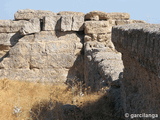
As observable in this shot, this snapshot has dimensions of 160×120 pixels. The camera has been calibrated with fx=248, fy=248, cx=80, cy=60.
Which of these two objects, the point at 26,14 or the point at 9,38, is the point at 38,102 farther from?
the point at 26,14

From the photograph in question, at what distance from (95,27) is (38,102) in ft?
12.7

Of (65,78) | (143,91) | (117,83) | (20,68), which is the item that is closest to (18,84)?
(20,68)

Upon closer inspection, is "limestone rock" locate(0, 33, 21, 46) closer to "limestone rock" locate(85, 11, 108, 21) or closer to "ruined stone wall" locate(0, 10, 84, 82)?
"ruined stone wall" locate(0, 10, 84, 82)

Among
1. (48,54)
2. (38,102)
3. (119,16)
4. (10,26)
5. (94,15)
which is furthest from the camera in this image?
(119,16)

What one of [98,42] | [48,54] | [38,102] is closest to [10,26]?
[48,54]

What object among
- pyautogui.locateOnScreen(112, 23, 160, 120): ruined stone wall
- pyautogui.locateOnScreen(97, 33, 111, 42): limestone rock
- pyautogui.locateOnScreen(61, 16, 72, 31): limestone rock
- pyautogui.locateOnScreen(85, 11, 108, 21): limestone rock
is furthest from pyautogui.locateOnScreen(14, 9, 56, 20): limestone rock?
pyautogui.locateOnScreen(112, 23, 160, 120): ruined stone wall

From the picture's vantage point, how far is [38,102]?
5.45 meters

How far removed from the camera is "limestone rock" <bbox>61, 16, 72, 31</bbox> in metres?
8.38

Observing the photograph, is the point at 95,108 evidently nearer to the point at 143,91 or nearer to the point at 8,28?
the point at 143,91

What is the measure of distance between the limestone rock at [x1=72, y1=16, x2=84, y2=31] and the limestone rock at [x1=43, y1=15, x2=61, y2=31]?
1.70 ft

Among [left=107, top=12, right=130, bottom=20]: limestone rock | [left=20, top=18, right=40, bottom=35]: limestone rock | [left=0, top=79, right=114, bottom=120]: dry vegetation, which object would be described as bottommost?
[left=0, top=79, right=114, bottom=120]: dry vegetation

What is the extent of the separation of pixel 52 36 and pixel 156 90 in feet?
21.9

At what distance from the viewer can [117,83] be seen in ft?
14.0

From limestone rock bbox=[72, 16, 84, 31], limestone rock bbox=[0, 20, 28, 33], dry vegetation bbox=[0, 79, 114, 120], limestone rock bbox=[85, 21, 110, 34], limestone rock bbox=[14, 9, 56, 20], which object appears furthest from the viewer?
limestone rock bbox=[14, 9, 56, 20]
